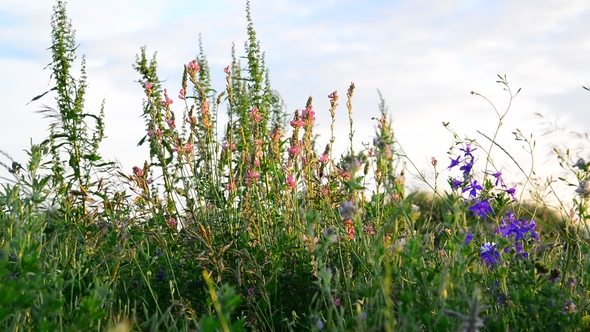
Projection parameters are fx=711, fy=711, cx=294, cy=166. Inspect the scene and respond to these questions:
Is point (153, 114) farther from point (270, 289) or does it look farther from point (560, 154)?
point (560, 154)

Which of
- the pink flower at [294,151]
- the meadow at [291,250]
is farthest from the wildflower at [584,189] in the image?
the pink flower at [294,151]

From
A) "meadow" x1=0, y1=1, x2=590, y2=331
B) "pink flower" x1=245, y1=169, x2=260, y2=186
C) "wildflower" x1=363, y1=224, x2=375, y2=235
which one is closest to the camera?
"meadow" x1=0, y1=1, x2=590, y2=331

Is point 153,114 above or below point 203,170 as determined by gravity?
above

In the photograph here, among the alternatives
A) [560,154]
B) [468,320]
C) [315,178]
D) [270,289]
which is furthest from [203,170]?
[468,320]

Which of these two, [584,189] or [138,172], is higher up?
[138,172]

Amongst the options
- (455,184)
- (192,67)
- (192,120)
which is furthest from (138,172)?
(455,184)

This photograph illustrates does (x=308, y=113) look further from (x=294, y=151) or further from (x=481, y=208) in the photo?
(x=481, y=208)

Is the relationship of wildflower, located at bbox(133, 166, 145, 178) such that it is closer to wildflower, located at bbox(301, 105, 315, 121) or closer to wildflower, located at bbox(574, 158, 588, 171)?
wildflower, located at bbox(301, 105, 315, 121)

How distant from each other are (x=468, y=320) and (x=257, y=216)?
2.13 metres

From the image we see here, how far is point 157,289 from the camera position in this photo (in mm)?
3523

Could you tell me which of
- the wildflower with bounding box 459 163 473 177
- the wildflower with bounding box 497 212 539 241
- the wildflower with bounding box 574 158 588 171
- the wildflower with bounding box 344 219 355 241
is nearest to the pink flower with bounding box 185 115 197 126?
the wildflower with bounding box 344 219 355 241

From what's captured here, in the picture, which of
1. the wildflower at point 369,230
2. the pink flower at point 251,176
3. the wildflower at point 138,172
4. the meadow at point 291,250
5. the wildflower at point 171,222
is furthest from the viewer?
the wildflower at point 171,222

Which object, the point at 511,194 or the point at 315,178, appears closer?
the point at 511,194

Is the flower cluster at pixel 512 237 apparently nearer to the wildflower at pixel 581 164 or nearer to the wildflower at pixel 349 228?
the wildflower at pixel 581 164
